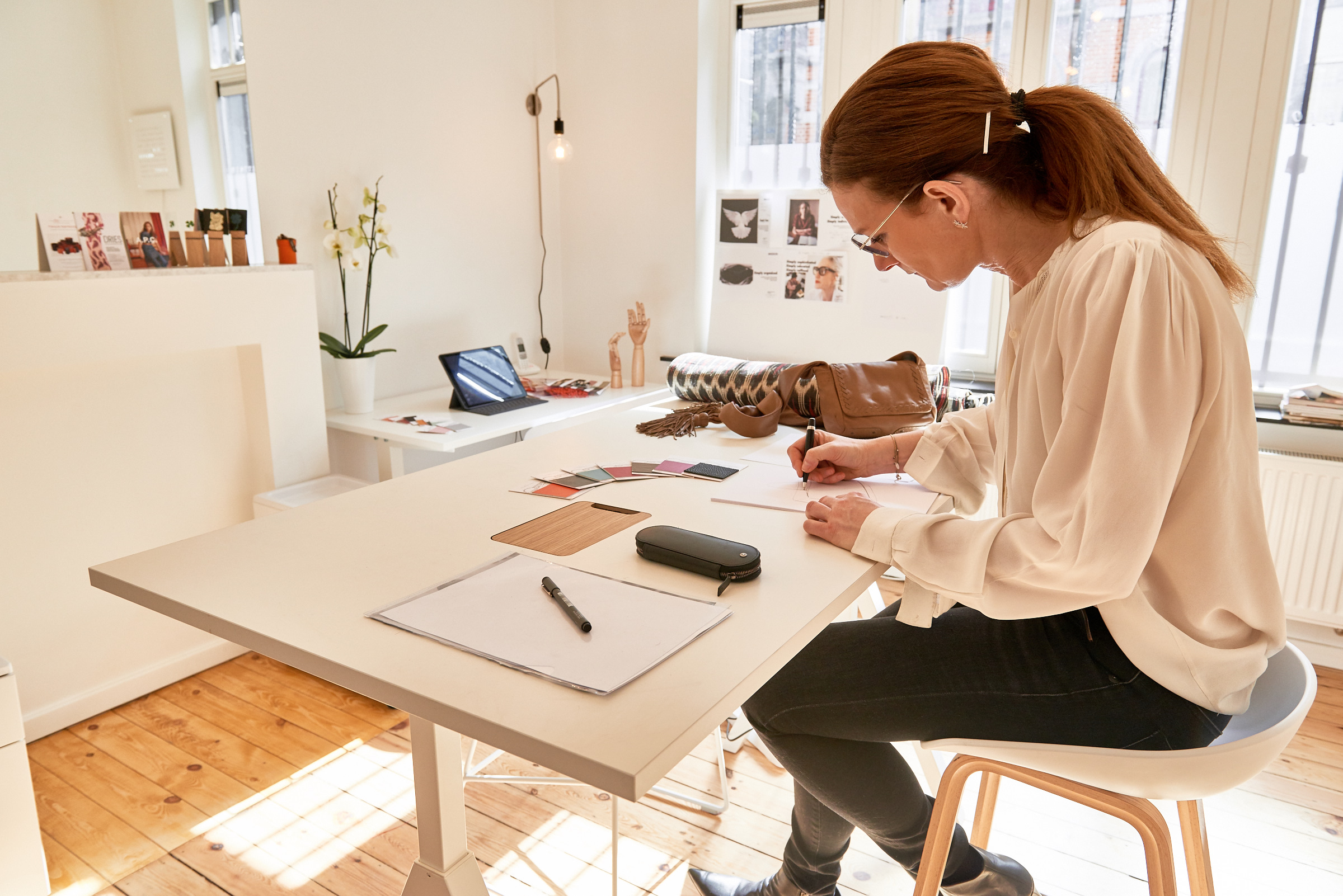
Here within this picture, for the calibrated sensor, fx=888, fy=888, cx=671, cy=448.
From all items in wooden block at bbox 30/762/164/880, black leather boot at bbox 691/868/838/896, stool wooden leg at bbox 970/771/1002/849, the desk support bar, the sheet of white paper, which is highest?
the sheet of white paper

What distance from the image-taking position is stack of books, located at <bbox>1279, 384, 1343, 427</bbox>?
2414mm

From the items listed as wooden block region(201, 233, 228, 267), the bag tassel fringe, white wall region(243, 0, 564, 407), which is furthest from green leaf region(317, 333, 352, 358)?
the bag tassel fringe

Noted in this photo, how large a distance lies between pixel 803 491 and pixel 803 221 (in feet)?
6.53

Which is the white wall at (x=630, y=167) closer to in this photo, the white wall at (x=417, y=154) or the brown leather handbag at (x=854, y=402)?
the white wall at (x=417, y=154)

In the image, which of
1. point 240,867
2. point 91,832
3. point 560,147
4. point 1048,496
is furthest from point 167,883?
point 560,147

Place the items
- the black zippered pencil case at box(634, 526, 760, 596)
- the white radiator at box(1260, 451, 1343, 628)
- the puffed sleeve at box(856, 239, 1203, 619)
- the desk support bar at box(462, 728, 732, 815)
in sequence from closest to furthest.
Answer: the puffed sleeve at box(856, 239, 1203, 619) → the black zippered pencil case at box(634, 526, 760, 596) → the desk support bar at box(462, 728, 732, 815) → the white radiator at box(1260, 451, 1343, 628)

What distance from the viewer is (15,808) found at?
159cm

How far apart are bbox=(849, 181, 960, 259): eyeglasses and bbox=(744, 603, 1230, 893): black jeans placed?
51 cm

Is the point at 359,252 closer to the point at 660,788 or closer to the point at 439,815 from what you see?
the point at 660,788

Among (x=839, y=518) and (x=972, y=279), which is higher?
(x=972, y=279)

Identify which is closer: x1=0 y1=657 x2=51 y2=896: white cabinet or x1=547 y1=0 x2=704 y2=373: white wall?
x1=0 y1=657 x2=51 y2=896: white cabinet

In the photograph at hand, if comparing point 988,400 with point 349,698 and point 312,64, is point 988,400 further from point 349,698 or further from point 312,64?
point 312,64

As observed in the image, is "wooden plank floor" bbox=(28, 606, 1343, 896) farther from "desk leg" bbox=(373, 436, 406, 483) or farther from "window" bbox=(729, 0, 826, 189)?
"window" bbox=(729, 0, 826, 189)

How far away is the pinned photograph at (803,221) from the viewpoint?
316cm
